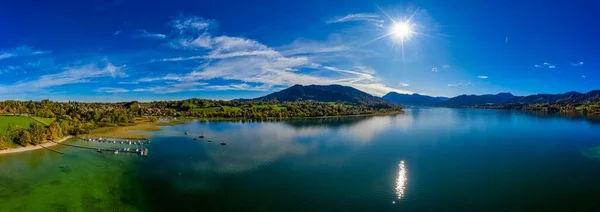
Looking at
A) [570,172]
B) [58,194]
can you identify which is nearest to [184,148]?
[58,194]

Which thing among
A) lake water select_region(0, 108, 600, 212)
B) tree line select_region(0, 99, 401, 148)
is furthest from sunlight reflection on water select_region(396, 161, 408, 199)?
tree line select_region(0, 99, 401, 148)

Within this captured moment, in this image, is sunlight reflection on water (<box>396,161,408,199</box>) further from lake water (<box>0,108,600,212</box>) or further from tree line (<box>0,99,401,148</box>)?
tree line (<box>0,99,401,148</box>)

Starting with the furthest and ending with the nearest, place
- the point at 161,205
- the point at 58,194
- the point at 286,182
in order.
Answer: the point at 286,182
the point at 58,194
the point at 161,205

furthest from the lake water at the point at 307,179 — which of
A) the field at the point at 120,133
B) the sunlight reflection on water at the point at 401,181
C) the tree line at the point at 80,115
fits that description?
the field at the point at 120,133

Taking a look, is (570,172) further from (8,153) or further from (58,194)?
(8,153)

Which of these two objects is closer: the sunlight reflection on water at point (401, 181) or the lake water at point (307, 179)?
the lake water at point (307, 179)

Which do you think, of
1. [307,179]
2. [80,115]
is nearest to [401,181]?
[307,179]

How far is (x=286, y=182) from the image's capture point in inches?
1655

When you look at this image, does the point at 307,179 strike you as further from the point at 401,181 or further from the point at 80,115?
the point at 80,115

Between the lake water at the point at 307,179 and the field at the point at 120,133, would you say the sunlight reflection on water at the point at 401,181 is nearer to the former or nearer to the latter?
the lake water at the point at 307,179

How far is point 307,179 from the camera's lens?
43.6 m

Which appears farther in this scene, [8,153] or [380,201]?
[8,153]

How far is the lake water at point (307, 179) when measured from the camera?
112 feet

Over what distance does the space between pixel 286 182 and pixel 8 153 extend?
182 ft
